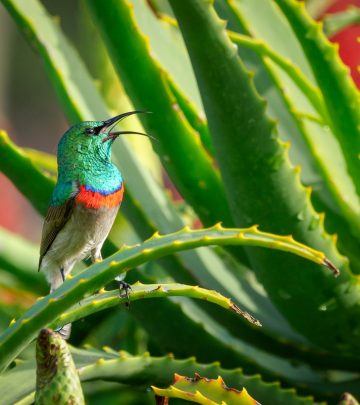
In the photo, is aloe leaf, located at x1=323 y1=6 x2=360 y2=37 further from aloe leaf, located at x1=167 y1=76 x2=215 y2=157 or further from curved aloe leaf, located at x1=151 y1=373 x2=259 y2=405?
curved aloe leaf, located at x1=151 y1=373 x2=259 y2=405

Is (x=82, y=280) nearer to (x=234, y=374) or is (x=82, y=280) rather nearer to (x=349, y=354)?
(x=234, y=374)

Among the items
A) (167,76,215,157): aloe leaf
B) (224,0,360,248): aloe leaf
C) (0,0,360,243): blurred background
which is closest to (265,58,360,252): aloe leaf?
(224,0,360,248): aloe leaf

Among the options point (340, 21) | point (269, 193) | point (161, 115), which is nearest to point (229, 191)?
point (269, 193)

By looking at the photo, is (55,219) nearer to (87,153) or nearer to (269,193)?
(87,153)

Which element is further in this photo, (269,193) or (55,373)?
(269,193)

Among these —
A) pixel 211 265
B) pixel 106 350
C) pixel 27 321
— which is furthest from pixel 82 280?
pixel 211 265


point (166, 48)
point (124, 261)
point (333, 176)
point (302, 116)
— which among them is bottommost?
point (124, 261)

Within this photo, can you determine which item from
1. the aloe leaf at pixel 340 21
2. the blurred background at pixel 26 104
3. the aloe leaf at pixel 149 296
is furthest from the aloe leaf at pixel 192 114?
the blurred background at pixel 26 104

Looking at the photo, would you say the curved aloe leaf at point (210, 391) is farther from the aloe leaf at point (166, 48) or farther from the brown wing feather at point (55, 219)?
the aloe leaf at point (166, 48)
